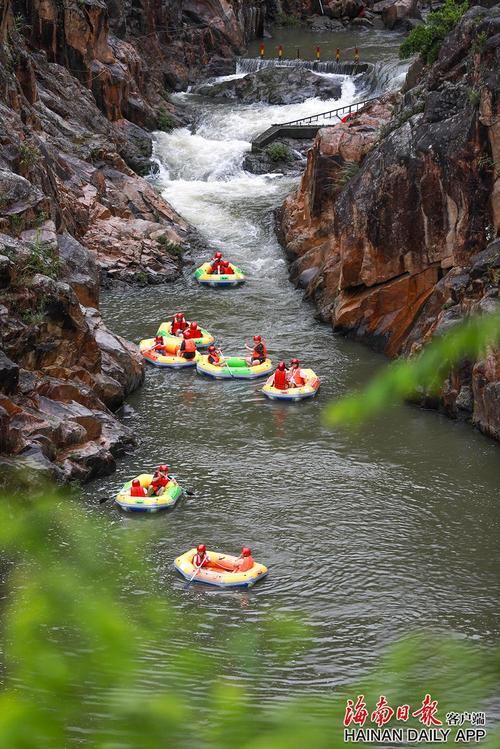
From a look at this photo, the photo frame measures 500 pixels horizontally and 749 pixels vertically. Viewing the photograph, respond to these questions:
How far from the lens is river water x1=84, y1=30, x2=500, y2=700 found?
680 inches

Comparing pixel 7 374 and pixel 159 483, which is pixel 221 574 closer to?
pixel 159 483

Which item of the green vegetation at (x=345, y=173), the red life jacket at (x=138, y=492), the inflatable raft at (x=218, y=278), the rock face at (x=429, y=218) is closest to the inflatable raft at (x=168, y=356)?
the rock face at (x=429, y=218)

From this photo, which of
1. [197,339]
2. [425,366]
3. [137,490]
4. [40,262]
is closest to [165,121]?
[197,339]

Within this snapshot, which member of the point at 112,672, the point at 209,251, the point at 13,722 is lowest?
the point at 209,251

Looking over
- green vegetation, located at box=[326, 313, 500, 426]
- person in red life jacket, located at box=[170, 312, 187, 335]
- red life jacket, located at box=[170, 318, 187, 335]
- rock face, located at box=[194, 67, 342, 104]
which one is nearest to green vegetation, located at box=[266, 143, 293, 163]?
rock face, located at box=[194, 67, 342, 104]

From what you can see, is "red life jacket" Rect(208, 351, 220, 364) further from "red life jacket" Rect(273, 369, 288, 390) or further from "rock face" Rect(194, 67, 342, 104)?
"rock face" Rect(194, 67, 342, 104)

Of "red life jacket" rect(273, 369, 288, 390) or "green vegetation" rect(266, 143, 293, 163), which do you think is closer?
"red life jacket" rect(273, 369, 288, 390)

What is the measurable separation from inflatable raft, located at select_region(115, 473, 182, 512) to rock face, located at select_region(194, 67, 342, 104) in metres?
33.1

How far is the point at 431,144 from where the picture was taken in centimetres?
2756

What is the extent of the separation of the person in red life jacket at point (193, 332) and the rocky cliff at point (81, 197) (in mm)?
1737

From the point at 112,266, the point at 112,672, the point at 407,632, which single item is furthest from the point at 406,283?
the point at 112,672

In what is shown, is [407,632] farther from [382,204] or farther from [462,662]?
[382,204]

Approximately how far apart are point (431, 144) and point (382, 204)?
88.0 inches

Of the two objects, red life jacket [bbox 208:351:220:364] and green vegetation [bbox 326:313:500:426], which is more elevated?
green vegetation [bbox 326:313:500:426]
